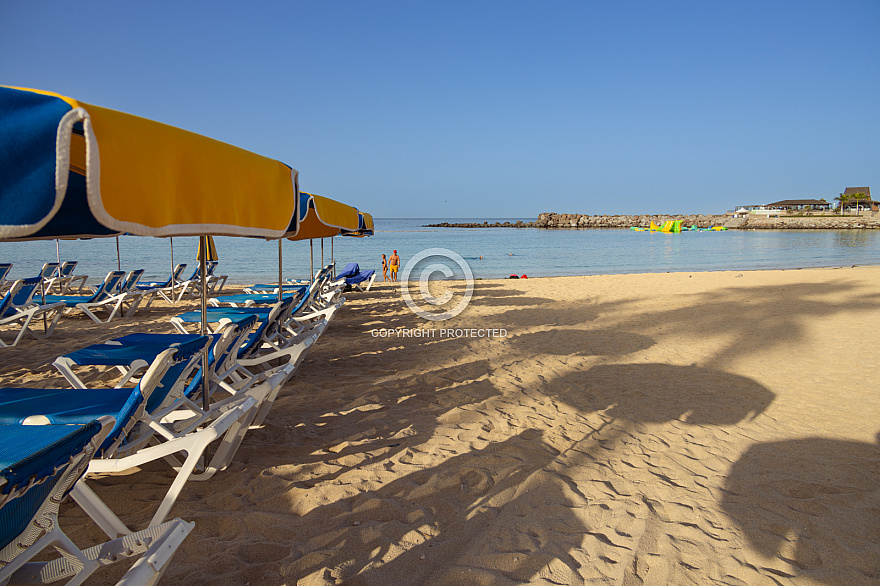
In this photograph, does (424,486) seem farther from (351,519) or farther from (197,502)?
(197,502)

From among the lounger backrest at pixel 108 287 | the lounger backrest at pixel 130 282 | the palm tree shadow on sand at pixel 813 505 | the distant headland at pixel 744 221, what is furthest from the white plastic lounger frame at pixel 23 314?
the distant headland at pixel 744 221

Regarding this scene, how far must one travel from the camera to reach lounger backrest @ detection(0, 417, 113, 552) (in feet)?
4.00

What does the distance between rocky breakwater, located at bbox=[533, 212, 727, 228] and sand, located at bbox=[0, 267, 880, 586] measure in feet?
268

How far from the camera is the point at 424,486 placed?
2740mm

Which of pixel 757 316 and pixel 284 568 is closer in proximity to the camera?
pixel 284 568

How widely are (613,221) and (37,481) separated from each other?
290 ft

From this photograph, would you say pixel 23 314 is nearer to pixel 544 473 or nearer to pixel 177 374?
pixel 177 374

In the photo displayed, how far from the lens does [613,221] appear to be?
8325 cm

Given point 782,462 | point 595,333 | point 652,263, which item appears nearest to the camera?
point 782,462

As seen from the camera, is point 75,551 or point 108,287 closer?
point 75,551

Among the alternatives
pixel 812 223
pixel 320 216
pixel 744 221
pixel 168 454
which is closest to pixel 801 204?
pixel 744 221

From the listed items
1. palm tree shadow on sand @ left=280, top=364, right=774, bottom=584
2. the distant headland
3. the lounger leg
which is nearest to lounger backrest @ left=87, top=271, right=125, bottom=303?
the lounger leg

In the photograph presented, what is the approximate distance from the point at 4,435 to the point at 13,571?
26.9 inches

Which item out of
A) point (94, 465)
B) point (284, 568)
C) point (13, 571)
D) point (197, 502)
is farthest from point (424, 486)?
point (13, 571)
